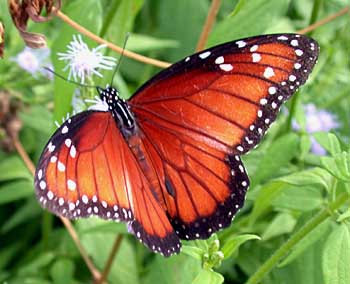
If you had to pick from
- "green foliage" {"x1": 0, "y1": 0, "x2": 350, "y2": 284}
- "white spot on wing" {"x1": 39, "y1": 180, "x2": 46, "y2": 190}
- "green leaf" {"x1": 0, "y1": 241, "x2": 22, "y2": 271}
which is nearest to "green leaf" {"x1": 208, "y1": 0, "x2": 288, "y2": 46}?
"green foliage" {"x1": 0, "y1": 0, "x2": 350, "y2": 284}

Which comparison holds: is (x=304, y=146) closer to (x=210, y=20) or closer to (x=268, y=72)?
(x=210, y=20)

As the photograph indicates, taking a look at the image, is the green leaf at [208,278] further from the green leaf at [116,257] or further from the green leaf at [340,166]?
the green leaf at [116,257]

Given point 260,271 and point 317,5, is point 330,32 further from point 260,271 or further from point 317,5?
point 260,271

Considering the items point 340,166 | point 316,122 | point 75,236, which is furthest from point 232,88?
point 316,122

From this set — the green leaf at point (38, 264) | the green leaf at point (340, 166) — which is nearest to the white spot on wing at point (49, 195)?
the green leaf at point (340, 166)

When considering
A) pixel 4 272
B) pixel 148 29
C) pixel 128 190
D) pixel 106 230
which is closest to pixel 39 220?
pixel 4 272

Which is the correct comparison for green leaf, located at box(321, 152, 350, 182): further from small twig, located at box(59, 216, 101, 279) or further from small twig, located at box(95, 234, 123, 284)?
small twig, located at box(59, 216, 101, 279)
